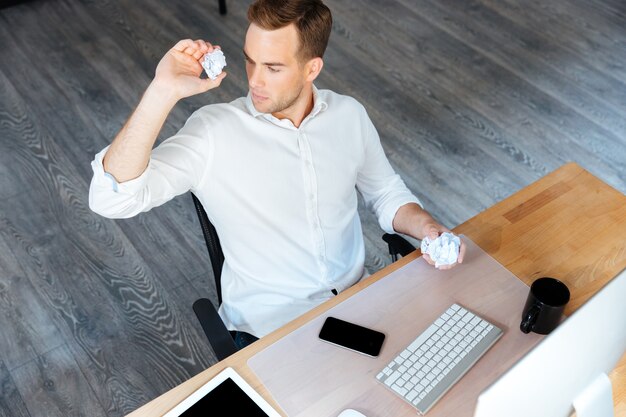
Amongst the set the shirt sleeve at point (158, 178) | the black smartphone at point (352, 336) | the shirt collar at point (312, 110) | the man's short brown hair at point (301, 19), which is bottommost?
the black smartphone at point (352, 336)

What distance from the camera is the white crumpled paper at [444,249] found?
1.59 m

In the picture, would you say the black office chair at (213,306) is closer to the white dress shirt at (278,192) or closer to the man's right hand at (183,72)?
the white dress shirt at (278,192)

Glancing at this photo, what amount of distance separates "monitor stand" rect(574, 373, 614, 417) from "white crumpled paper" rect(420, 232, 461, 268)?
1.60 feet

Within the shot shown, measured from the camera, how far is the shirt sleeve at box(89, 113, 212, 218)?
4.66 ft

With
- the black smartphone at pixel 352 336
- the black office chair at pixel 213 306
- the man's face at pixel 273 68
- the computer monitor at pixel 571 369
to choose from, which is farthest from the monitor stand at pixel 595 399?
the man's face at pixel 273 68

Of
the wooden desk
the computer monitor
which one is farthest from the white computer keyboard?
the computer monitor

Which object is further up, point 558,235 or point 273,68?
point 273,68

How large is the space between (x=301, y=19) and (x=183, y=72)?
30cm

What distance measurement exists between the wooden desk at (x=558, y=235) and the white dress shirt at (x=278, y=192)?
0.23 metres

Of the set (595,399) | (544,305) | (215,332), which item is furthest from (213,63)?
(595,399)

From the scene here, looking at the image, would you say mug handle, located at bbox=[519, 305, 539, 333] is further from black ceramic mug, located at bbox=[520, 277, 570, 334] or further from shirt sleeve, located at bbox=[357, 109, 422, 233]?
shirt sleeve, located at bbox=[357, 109, 422, 233]

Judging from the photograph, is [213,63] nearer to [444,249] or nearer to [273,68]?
[273,68]

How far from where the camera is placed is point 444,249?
1.59m

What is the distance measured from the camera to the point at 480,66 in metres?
3.89
